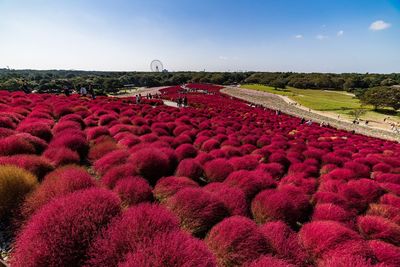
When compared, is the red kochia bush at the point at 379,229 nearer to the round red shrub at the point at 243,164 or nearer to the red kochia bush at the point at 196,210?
the red kochia bush at the point at 196,210

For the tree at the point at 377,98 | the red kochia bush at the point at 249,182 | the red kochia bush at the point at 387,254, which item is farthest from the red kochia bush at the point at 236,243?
the tree at the point at 377,98

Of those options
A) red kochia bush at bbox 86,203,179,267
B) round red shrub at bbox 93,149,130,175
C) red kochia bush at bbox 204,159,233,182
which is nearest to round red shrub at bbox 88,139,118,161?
round red shrub at bbox 93,149,130,175

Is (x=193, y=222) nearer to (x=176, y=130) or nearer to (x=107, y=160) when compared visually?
(x=107, y=160)

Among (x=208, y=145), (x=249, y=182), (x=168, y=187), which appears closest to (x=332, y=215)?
(x=249, y=182)

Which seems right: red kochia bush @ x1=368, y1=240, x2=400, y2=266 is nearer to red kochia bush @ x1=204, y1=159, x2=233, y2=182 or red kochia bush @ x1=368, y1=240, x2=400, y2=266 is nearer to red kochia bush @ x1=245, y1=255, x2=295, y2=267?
red kochia bush @ x1=245, y1=255, x2=295, y2=267

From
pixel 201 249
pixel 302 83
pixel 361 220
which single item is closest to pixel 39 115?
pixel 201 249
